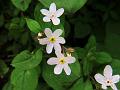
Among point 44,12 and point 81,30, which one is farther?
point 81,30

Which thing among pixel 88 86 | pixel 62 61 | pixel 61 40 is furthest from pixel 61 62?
pixel 88 86

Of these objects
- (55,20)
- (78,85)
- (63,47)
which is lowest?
(78,85)

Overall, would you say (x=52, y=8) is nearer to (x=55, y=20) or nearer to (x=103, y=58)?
(x=55, y=20)

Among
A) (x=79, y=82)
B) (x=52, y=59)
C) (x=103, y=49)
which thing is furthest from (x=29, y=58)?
(x=103, y=49)

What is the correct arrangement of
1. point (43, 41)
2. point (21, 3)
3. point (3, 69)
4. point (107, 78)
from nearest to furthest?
point (43, 41) < point (107, 78) < point (21, 3) < point (3, 69)

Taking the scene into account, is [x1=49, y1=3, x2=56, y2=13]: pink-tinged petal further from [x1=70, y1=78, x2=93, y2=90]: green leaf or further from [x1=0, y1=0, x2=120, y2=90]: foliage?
[x1=70, y1=78, x2=93, y2=90]: green leaf

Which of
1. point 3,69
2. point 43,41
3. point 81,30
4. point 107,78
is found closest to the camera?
point 43,41
